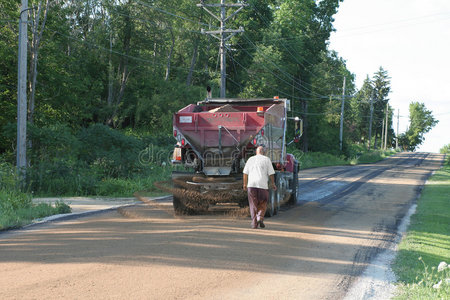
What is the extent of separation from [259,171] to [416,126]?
143 meters

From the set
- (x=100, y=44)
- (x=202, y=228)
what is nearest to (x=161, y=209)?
(x=202, y=228)

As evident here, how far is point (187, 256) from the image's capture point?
305 inches

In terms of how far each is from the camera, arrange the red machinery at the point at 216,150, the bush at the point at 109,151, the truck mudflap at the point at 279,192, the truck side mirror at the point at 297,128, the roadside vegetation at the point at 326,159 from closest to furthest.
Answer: the red machinery at the point at 216,150, the truck mudflap at the point at 279,192, the truck side mirror at the point at 297,128, the bush at the point at 109,151, the roadside vegetation at the point at 326,159

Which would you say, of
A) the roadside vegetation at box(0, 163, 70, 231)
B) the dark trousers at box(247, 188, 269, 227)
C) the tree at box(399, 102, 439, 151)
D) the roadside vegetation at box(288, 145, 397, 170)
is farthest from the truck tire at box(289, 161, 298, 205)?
the tree at box(399, 102, 439, 151)

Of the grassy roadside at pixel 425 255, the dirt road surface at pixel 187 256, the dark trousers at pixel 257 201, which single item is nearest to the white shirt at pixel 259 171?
the dark trousers at pixel 257 201

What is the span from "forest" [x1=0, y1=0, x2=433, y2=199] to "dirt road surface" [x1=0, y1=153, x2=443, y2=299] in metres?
7.93

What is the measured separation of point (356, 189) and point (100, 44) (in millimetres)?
28621

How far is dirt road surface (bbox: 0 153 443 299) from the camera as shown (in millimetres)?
6066

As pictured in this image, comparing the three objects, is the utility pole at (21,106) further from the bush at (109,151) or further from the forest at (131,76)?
the bush at (109,151)

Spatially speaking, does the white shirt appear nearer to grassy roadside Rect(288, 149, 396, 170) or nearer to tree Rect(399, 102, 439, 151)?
grassy roadside Rect(288, 149, 396, 170)

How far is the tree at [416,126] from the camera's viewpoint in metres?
134

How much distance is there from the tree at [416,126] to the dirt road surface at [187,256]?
12950 cm

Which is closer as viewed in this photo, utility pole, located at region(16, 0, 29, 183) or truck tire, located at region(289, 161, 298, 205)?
truck tire, located at region(289, 161, 298, 205)

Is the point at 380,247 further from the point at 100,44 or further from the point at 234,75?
the point at 234,75
